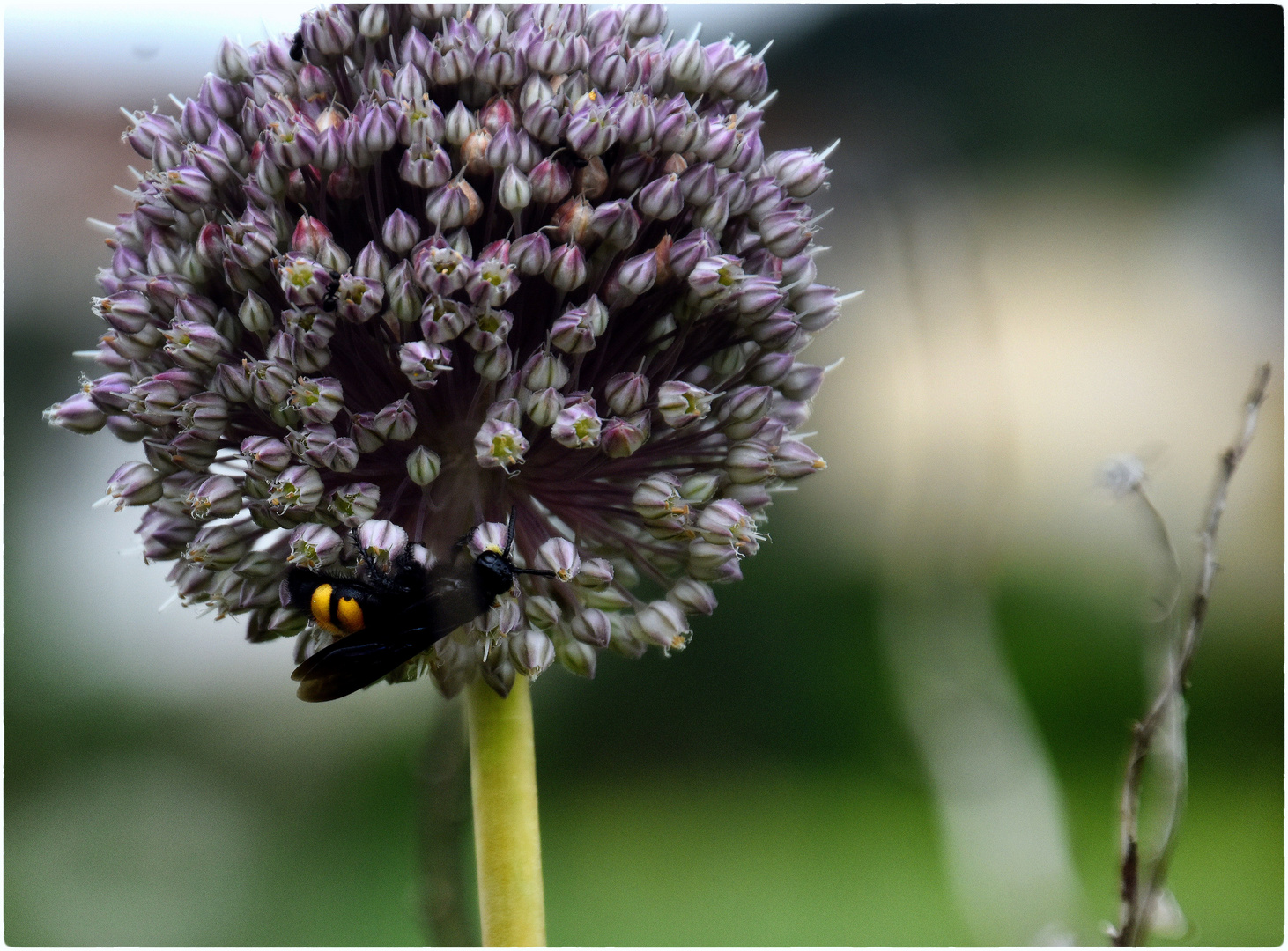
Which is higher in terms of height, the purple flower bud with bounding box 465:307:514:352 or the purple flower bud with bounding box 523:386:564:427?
the purple flower bud with bounding box 465:307:514:352

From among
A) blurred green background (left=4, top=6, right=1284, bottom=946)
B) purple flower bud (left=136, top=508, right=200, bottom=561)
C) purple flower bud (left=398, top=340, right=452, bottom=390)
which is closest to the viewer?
purple flower bud (left=398, top=340, right=452, bottom=390)

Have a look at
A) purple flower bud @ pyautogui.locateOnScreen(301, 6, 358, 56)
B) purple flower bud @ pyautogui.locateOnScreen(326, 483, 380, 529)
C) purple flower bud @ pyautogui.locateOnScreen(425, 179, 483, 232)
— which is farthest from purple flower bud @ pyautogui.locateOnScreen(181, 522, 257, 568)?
purple flower bud @ pyautogui.locateOnScreen(301, 6, 358, 56)

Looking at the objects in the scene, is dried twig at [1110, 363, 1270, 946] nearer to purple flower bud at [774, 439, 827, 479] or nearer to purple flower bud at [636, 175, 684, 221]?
purple flower bud at [774, 439, 827, 479]

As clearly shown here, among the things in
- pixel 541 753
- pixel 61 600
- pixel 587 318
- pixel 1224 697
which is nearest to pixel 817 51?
pixel 587 318

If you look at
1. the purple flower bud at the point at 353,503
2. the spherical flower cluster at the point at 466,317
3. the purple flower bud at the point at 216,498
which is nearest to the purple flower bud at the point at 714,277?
the spherical flower cluster at the point at 466,317

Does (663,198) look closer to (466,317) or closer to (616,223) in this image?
(616,223)

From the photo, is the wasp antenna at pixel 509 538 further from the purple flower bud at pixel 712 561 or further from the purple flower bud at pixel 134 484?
the purple flower bud at pixel 134 484

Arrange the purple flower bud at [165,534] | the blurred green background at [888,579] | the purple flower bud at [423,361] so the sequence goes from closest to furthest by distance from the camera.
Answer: the purple flower bud at [423,361], the purple flower bud at [165,534], the blurred green background at [888,579]
